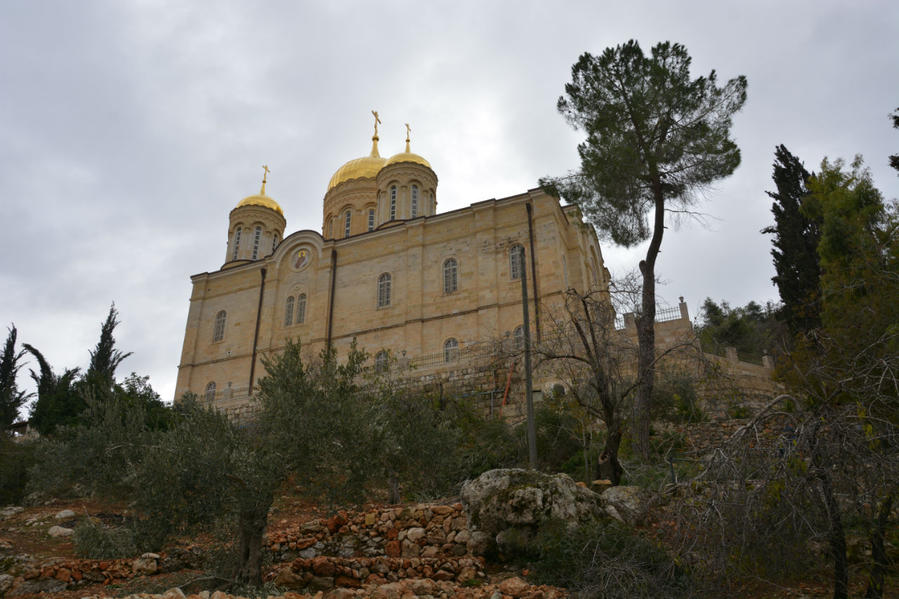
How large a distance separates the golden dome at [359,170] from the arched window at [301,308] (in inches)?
303

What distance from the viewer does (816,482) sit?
4.04 m

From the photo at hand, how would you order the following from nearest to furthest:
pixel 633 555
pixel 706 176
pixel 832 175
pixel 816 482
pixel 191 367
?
pixel 816 482 < pixel 633 555 < pixel 706 176 < pixel 832 175 < pixel 191 367

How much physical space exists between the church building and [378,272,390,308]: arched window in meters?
0.04

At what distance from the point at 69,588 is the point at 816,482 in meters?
7.46

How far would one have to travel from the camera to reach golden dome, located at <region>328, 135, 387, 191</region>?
28.6m

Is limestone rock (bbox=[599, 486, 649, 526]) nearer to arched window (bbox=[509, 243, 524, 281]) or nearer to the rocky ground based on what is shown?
the rocky ground

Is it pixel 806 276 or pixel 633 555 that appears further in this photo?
pixel 806 276

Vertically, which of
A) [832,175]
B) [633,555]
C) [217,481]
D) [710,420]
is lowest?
[633,555]

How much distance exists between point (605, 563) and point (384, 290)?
17296mm

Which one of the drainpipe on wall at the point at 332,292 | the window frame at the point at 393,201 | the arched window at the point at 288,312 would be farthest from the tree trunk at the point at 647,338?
the arched window at the point at 288,312

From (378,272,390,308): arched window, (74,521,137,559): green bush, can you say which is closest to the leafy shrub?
(74,521,137,559): green bush

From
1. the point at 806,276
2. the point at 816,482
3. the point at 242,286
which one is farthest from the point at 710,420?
the point at 242,286

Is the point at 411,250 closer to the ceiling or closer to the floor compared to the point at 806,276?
closer to the ceiling

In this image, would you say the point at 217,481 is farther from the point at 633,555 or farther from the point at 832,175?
the point at 832,175
